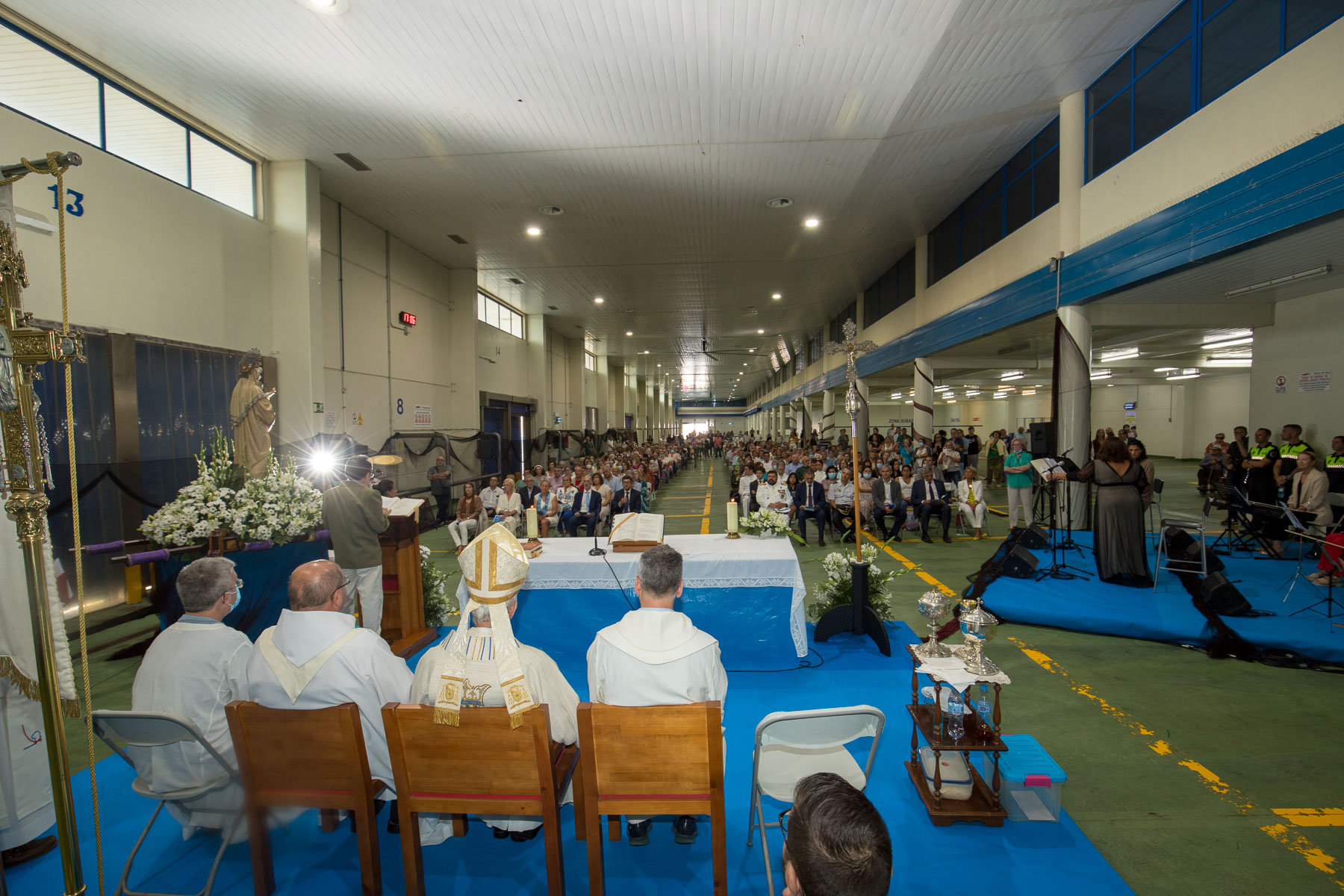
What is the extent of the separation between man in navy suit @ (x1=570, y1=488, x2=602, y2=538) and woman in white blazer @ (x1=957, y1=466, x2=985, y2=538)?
21.2 feet

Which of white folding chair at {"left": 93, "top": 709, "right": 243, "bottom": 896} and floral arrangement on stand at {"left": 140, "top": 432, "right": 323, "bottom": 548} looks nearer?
white folding chair at {"left": 93, "top": 709, "right": 243, "bottom": 896}

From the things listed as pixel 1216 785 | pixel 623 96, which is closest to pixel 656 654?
pixel 1216 785

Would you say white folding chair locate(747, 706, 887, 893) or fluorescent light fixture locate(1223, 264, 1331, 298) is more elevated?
fluorescent light fixture locate(1223, 264, 1331, 298)

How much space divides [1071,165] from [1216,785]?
874 centimetres

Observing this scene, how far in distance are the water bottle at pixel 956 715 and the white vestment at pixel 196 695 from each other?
337cm

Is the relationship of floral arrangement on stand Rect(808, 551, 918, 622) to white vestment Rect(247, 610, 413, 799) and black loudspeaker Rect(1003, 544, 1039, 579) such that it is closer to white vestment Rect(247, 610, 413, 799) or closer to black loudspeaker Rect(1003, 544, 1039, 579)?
black loudspeaker Rect(1003, 544, 1039, 579)

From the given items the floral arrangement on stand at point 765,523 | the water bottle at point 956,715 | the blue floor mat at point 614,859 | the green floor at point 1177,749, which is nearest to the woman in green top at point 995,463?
the green floor at point 1177,749

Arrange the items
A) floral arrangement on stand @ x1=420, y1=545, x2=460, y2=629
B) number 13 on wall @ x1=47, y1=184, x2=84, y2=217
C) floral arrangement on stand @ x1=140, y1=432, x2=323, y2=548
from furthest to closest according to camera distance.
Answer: number 13 on wall @ x1=47, y1=184, x2=84, y2=217, floral arrangement on stand @ x1=420, y1=545, x2=460, y2=629, floral arrangement on stand @ x1=140, y1=432, x2=323, y2=548

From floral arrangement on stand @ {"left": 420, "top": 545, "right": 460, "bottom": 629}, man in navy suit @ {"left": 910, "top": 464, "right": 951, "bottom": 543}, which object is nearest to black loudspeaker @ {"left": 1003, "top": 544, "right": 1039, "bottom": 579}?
man in navy suit @ {"left": 910, "top": 464, "right": 951, "bottom": 543}

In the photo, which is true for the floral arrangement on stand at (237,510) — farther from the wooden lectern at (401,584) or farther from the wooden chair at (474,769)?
the wooden chair at (474,769)

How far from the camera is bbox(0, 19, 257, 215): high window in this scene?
6.17 meters

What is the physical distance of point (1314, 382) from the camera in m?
10.2

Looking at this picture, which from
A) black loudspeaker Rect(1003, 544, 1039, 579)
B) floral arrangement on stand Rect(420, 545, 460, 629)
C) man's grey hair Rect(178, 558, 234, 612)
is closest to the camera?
man's grey hair Rect(178, 558, 234, 612)

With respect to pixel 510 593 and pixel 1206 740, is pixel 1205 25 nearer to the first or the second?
pixel 1206 740
